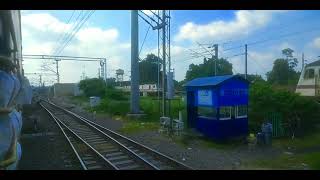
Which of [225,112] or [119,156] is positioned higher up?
[225,112]

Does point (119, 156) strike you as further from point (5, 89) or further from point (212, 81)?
point (5, 89)

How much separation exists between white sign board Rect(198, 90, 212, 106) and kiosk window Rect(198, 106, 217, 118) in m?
0.26

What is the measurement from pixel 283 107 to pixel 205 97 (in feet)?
12.3

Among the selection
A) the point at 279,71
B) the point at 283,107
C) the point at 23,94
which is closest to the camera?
the point at 23,94

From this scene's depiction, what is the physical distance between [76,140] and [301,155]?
8327mm

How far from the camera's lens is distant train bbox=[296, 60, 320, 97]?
25388 millimetres

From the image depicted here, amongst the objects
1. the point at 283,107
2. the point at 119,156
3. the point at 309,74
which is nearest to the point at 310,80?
the point at 309,74

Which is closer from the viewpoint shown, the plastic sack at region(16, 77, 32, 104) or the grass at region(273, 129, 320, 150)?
the plastic sack at region(16, 77, 32, 104)

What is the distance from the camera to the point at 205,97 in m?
13.5

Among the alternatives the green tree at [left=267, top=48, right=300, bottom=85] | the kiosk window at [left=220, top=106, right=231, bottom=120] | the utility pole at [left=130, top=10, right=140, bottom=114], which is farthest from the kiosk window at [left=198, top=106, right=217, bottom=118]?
the green tree at [left=267, top=48, right=300, bottom=85]

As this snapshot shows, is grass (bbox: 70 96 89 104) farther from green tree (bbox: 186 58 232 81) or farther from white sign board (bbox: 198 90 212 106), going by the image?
white sign board (bbox: 198 90 212 106)

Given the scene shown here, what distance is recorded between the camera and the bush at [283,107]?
15031mm

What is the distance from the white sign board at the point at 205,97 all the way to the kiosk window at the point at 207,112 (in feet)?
0.85
